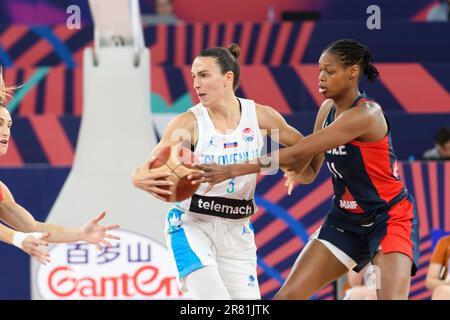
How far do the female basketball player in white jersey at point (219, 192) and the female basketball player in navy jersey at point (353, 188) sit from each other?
26 centimetres

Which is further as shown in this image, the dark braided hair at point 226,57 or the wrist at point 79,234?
the dark braided hair at point 226,57

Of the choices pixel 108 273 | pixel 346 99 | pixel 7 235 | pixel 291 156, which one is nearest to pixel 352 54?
pixel 346 99

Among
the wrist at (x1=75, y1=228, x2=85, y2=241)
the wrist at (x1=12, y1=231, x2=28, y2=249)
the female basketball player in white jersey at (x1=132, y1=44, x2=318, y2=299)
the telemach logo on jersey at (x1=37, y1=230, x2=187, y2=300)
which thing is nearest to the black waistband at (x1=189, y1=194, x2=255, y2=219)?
the female basketball player in white jersey at (x1=132, y1=44, x2=318, y2=299)

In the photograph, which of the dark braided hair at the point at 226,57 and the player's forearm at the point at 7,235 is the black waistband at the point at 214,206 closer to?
the dark braided hair at the point at 226,57

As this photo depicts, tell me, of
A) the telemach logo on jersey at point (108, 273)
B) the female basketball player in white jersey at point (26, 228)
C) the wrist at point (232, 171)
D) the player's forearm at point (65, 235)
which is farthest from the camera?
the telemach logo on jersey at point (108, 273)

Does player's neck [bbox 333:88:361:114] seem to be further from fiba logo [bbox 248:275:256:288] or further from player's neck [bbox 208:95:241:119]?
fiba logo [bbox 248:275:256:288]

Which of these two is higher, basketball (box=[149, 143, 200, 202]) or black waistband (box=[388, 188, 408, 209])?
basketball (box=[149, 143, 200, 202])

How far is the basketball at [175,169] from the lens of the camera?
5199 millimetres

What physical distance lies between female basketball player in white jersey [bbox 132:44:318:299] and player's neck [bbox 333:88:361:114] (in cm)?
48

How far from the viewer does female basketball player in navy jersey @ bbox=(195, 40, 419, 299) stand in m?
5.38

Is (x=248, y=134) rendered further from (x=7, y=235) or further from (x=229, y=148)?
(x=7, y=235)

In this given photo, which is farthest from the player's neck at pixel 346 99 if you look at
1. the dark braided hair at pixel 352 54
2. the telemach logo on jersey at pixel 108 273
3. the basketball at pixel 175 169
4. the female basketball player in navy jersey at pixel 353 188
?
the telemach logo on jersey at pixel 108 273

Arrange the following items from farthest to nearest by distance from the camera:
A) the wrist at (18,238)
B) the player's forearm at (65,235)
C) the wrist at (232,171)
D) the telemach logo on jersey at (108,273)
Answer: the telemach logo on jersey at (108,273), the player's forearm at (65,235), the wrist at (232,171), the wrist at (18,238)

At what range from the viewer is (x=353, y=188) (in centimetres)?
554
